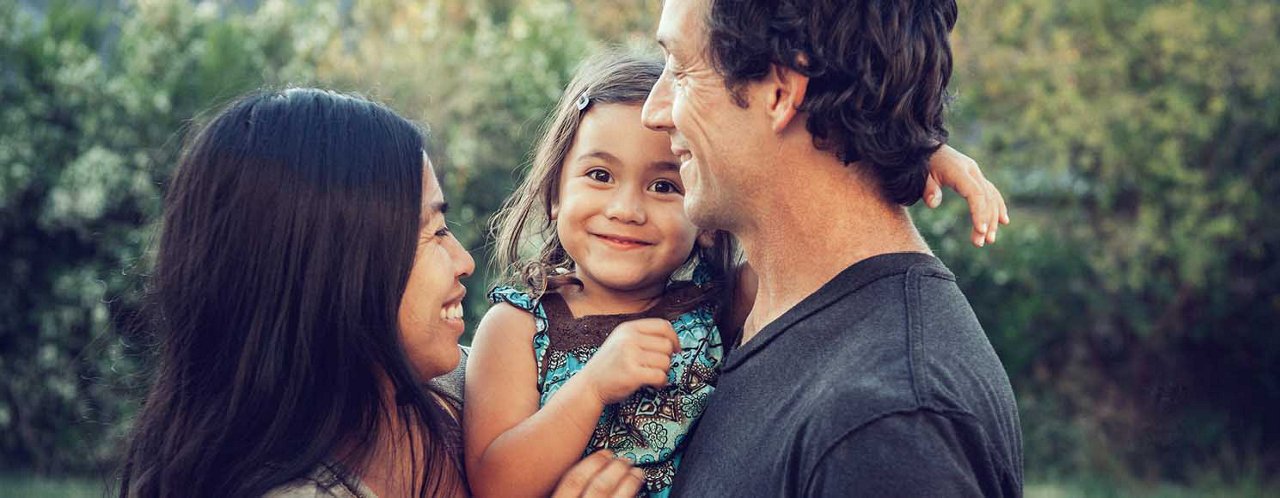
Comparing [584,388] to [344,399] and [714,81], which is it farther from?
[714,81]

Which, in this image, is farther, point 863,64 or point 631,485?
point 631,485

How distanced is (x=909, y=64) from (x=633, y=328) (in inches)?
29.6

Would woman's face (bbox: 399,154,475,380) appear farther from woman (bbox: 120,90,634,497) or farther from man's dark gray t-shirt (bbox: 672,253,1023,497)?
man's dark gray t-shirt (bbox: 672,253,1023,497)

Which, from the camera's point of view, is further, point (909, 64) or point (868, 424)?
point (909, 64)

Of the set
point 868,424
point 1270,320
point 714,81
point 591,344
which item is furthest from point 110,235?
point 1270,320

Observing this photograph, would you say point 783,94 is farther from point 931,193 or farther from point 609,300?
point 609,300

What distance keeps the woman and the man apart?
0.52m

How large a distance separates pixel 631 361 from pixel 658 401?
0.23 m

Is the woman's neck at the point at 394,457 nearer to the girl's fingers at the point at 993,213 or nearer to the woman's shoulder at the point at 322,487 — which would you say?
the woman's shoulder at the point at 322,487

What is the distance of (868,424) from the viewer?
1.83 meters

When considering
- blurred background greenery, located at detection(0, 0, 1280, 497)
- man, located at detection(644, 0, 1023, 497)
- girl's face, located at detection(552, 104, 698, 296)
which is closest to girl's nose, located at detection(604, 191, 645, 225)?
girl's face, located at detection(552, 104, 698, 296)

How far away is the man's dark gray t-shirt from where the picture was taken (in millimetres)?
1808

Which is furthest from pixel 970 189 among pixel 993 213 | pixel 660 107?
pixel 660 107

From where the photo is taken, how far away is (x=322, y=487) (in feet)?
7.36
